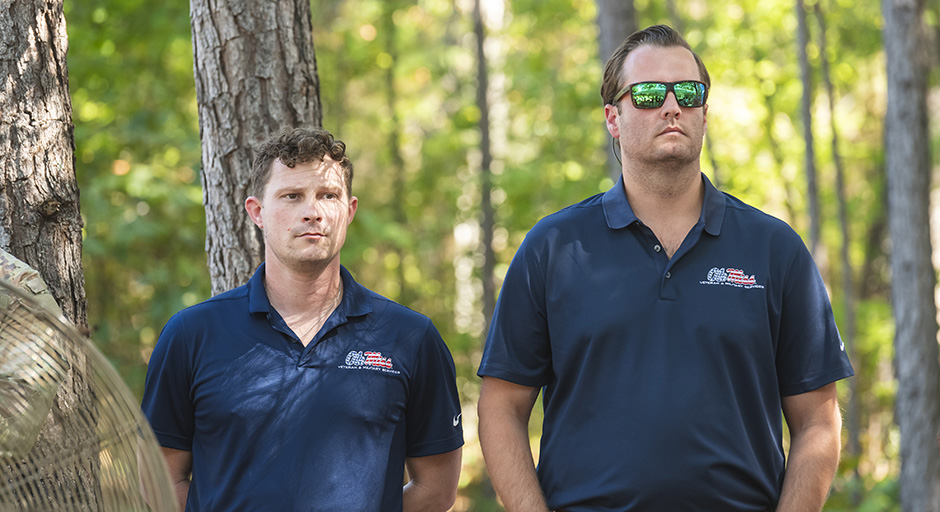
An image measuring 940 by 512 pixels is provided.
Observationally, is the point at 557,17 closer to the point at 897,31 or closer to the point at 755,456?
the point at 897,31

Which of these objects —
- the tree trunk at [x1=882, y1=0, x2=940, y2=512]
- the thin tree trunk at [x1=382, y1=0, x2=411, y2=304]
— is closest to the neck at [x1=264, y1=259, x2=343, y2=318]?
the tree trunk at [x1=882, y1=0, x2=940, y2=512]

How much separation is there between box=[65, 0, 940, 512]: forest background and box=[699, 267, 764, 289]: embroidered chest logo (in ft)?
22.9

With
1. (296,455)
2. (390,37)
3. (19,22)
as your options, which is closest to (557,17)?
(390,37)

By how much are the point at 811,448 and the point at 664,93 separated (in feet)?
3.54

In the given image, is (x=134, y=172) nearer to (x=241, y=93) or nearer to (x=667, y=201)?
(x=241, y=93)

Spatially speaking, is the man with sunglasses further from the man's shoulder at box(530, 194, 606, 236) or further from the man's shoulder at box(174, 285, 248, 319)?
the man's shoulder at box(174, 285, 248, 319)

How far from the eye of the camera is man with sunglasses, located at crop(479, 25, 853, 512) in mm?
2307

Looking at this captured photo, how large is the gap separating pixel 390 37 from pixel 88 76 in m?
6.76

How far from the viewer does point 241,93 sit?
3.53 m

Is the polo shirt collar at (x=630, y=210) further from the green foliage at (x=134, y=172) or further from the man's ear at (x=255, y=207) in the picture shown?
the green foliage at (x=134, y=172)

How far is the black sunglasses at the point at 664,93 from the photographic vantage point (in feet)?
8.08

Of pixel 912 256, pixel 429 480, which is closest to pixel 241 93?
pixel 429 480

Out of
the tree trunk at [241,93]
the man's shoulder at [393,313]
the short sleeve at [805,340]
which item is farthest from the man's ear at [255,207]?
the short sleeve at [805,340]

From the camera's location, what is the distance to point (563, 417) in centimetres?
242
